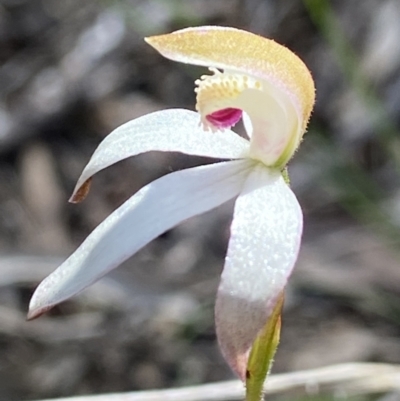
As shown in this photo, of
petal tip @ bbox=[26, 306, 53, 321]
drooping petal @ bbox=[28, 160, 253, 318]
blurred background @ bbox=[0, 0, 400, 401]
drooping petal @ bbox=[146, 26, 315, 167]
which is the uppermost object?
drooping petal @ bbox=[146, 26, 315, 167]

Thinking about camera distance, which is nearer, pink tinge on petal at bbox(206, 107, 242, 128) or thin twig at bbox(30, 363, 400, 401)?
pink tinge on petal at bbox(206, 107, 242, 128)

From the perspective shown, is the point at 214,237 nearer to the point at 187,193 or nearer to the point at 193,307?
the point at 193,307

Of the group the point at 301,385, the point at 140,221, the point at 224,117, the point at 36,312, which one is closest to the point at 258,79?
the point at 224,117

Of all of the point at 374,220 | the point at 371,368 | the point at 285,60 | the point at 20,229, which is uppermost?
the point at 285,60

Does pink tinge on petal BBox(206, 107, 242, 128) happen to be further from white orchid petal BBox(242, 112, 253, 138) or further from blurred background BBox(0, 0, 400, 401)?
blurred background BBox(0, 0, 400, 401)

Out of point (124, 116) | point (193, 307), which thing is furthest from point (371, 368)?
point (124, 116)

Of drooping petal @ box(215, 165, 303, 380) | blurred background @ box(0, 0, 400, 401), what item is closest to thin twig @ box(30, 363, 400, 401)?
drooping petal @ box(215, 165, 303, 380)

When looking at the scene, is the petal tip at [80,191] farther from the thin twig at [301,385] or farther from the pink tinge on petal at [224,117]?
the thin twig at [301,385]
